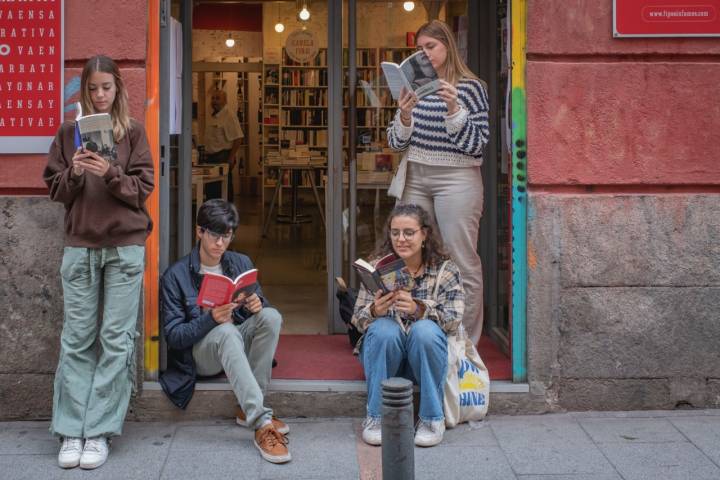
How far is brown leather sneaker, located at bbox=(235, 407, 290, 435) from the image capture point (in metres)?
5.45

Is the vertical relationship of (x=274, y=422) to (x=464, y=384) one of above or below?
below

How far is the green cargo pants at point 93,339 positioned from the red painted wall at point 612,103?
92.9 inches

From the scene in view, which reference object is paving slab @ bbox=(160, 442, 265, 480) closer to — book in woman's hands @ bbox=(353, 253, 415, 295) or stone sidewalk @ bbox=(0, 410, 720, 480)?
stone sidewalk @ bbox=(0, 410, 720, 480)

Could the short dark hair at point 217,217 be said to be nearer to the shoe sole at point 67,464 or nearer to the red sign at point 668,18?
the shoe sole at point 67,464

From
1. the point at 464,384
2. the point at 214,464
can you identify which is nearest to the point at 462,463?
the point at 464,384

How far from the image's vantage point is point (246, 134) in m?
16.6

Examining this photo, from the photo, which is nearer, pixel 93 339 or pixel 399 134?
pixel 93 339

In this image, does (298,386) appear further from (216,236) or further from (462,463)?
(462,463)

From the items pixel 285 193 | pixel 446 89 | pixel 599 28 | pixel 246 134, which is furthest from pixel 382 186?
pixel 246 134

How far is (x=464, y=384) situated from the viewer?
5648 mm

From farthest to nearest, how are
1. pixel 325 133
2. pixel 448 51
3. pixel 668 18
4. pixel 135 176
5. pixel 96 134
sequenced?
1. pixel 325 133
2. pixel 448 51
3. pixel 668 18
4. pixel 135 176
5. pixel 96 134

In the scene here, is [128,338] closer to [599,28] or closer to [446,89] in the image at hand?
[446,89]

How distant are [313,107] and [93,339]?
14.7 ft

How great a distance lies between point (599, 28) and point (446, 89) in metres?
0.95
